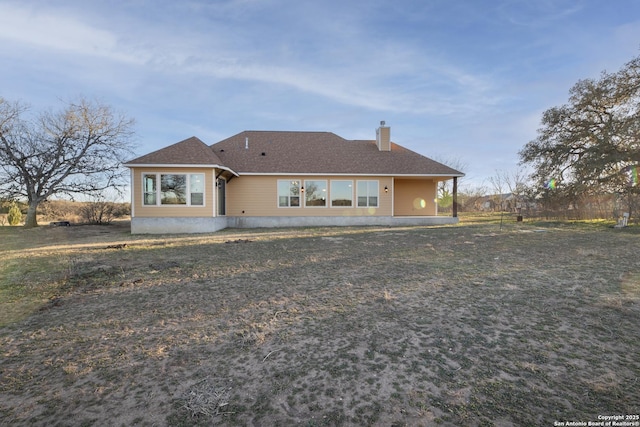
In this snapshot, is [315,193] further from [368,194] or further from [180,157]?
[180,157]

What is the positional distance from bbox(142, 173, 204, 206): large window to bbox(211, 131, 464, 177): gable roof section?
303 centimetres

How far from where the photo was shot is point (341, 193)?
16672mm

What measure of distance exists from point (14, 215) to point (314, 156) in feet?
61.7

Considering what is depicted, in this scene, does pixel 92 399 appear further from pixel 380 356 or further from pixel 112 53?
pixel 112 53

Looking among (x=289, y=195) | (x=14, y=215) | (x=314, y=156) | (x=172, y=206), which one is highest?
(x=314, y=156)

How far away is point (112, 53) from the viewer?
432 inches

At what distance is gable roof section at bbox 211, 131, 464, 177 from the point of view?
16.3 metres

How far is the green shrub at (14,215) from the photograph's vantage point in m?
17.3

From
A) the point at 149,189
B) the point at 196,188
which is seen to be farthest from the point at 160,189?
the point at 196,188

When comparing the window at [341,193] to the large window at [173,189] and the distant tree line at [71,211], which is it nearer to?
the large window at [173,189]

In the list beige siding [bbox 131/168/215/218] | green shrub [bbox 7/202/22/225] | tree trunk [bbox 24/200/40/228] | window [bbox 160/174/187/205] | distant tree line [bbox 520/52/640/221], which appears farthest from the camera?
green shrub [bbox 7/202/22/225]

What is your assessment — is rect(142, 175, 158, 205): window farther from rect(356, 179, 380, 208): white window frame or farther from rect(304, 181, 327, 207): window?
rect(356, 179, 380, 208): white window frame

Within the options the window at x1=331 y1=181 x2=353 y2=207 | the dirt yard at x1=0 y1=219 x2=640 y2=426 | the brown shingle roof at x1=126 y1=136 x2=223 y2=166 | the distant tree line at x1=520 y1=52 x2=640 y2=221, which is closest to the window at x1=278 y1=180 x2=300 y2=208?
the window at x1=331 y1=181 x2=353 y2=207

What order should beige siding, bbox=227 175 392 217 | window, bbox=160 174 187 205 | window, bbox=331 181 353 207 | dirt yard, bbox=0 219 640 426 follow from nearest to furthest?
dirt yard, bbox=0 219 640 426 → window, bbox=160 174 187 205 → beige siding, bbox=227 175 392 217 → window, bbox=331 181 353 207
